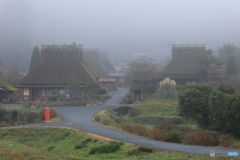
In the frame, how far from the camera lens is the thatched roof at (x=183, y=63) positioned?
204ft

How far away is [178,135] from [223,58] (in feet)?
239

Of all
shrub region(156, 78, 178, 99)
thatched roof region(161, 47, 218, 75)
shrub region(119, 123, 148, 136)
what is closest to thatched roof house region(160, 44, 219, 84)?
thatched roof region(161, 47, 218, 75)

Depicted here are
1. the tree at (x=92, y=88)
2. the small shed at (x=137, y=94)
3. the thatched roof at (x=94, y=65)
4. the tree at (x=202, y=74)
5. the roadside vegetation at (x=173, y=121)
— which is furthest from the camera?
the thatched roof at (x=94, y=65)

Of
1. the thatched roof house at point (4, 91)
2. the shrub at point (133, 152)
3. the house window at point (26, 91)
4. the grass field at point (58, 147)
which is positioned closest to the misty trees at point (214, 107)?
the grass field at point (58, 147)

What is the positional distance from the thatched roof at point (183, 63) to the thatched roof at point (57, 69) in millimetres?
15836

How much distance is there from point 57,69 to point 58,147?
130 ft

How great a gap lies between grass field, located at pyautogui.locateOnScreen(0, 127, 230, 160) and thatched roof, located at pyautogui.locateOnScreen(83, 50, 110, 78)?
57878mm

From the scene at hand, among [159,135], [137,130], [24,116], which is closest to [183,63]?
[24,116]

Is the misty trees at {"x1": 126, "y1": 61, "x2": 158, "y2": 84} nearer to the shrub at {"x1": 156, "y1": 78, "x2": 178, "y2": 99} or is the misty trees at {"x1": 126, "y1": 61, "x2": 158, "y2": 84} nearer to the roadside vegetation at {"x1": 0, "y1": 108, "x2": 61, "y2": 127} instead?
the shrub at {"x1": 156, "y1": 78, "x2": 178, "y2": 99}

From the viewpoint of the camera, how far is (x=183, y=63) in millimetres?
64062

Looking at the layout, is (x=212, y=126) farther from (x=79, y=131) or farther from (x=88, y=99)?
(x=88, y=99)

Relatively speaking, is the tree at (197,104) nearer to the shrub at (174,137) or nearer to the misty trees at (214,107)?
the misty trees at (214,107)

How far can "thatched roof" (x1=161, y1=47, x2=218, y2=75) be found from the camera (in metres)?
62.0

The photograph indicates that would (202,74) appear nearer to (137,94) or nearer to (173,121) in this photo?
(137,94)
